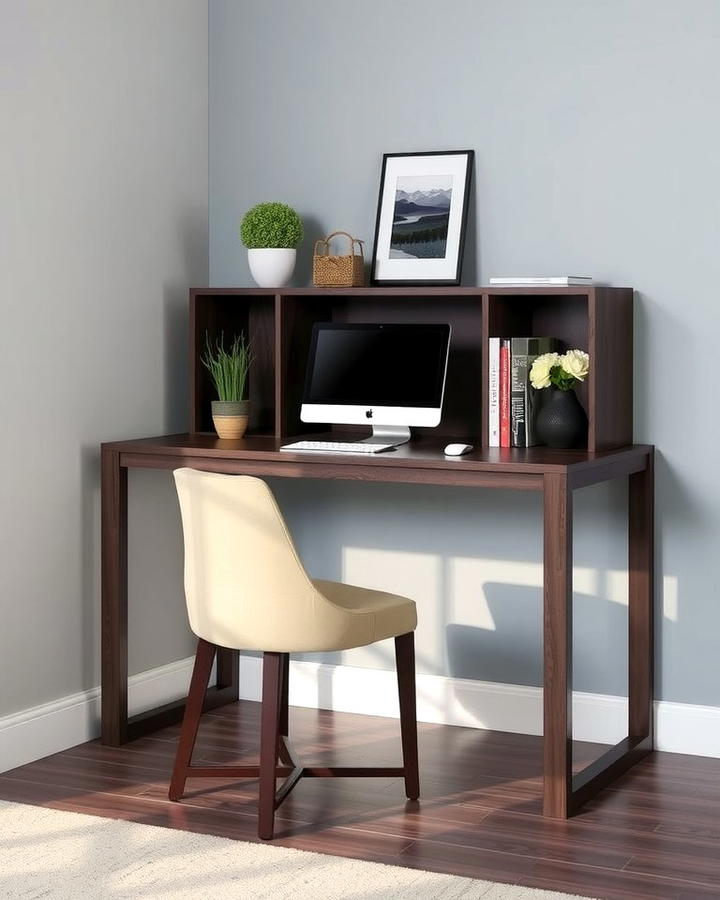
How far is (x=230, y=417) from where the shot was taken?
12.2ft

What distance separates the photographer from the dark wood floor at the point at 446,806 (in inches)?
110

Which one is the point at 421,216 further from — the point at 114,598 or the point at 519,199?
the point at 114,598

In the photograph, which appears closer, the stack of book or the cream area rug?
the cream area rug

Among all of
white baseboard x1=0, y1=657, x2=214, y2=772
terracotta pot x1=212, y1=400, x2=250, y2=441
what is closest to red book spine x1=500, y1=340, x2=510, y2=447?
terracotta pot x1=212, y1=400, x2=250, y2=441

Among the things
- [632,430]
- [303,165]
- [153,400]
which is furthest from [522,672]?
[303,165]

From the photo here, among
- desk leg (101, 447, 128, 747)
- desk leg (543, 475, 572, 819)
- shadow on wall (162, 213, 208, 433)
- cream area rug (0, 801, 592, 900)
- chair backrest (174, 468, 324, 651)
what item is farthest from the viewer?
shadow on wall (162, 213, 208, 433)

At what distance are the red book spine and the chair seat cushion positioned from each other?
22.2 inches

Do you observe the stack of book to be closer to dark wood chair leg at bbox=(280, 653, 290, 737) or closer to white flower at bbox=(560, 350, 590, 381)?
white flower at bbox=(560, 350, 590, 381)

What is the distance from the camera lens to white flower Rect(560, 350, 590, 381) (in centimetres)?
337

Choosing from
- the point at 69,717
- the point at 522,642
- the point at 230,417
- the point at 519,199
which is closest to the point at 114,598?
the point at 69,717

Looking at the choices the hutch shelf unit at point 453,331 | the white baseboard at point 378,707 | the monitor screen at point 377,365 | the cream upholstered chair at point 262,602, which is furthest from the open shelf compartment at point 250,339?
the cream upholstered chair at point 262,602

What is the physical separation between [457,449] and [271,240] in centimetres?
97

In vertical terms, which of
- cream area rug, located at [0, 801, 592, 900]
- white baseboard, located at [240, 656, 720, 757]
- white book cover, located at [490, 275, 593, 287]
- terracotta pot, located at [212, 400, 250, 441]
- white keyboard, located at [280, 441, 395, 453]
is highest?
white book cover, located at [490, 275, 593, 287]

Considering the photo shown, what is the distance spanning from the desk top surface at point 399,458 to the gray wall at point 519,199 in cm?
27
